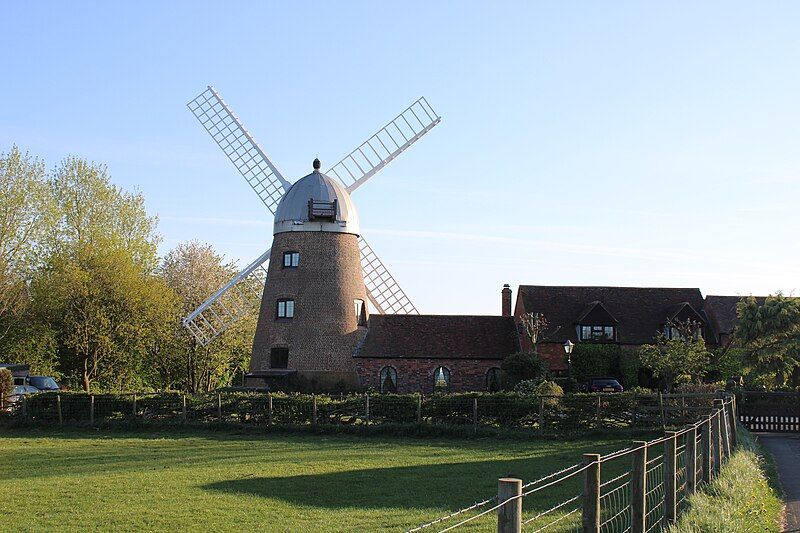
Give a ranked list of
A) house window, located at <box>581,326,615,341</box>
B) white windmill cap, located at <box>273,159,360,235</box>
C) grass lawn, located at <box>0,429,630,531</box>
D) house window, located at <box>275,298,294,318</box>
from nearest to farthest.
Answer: grass lawn, located at <box>0,429,630,531</box> → white windmill cap, located at <box>273,159,360,235</box> → house window, located at <box>275,298,294,318</box> → house window, located at <box>581,326,615,341</box>

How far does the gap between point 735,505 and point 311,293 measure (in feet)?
104

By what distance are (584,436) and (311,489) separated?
541 inches

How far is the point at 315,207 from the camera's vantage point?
42.8 metres

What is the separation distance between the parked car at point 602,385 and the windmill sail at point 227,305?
16146 millimetres

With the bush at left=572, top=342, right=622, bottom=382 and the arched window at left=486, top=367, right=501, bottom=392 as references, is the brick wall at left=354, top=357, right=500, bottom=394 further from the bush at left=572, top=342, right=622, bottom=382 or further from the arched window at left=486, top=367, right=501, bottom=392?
the bush at left=572, top=342, right=622, bottom=382

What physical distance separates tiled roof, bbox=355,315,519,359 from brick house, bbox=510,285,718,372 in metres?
1.38

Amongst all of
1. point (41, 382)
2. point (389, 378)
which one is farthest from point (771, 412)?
point (41, 382)

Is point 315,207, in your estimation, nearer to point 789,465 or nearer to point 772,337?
point 772,337

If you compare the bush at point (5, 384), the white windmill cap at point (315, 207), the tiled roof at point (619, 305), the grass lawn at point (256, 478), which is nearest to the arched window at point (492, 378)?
the tiled roof at point (619, 305)

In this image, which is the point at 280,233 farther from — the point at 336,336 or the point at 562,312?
the point at 562,312

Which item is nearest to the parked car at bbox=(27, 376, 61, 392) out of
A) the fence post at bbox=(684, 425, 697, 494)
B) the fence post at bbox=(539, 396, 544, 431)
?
→ the fence post at bbox=(539, 396, 544, 431)

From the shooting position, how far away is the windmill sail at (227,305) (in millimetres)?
46469

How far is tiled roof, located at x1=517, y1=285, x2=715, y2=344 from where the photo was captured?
47906 mm

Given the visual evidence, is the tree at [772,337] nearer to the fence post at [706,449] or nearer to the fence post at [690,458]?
the fence post at [706,449]
